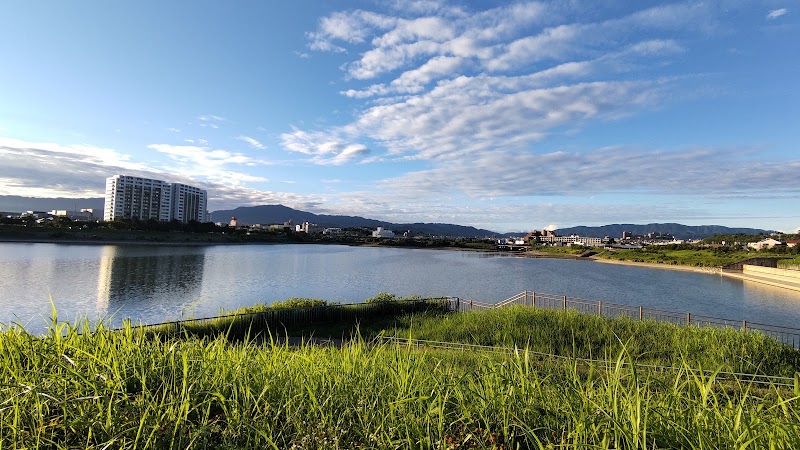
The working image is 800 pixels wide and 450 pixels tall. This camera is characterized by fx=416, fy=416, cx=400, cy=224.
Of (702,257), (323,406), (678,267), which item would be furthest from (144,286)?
(702,257)

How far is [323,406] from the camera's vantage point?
3.29 meters

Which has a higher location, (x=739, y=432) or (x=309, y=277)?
(x=739, y=432)

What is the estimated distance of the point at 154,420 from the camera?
2820 millimetres

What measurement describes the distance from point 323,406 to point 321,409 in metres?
0.19

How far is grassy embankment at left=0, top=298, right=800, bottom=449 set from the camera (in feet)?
8.96

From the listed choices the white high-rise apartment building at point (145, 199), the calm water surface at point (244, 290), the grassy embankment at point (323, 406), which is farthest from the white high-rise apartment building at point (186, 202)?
the grassy embankment at point (323, 406)

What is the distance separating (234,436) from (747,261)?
8650 centimetres

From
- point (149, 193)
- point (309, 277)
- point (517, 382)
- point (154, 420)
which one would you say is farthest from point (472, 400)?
point (149, 193)

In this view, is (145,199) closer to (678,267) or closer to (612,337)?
(678,267)

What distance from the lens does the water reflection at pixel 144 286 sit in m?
26.5

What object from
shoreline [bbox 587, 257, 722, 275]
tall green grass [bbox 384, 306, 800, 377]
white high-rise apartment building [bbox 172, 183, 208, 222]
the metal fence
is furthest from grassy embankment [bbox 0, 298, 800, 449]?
white high-rise apartment building [bbox 172, 183, 208, 222]

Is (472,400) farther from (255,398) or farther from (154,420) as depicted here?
(154,420)

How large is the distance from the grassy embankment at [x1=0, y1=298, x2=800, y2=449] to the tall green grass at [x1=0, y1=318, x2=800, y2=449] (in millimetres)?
14

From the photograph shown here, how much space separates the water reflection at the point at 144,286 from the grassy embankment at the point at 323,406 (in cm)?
1872
